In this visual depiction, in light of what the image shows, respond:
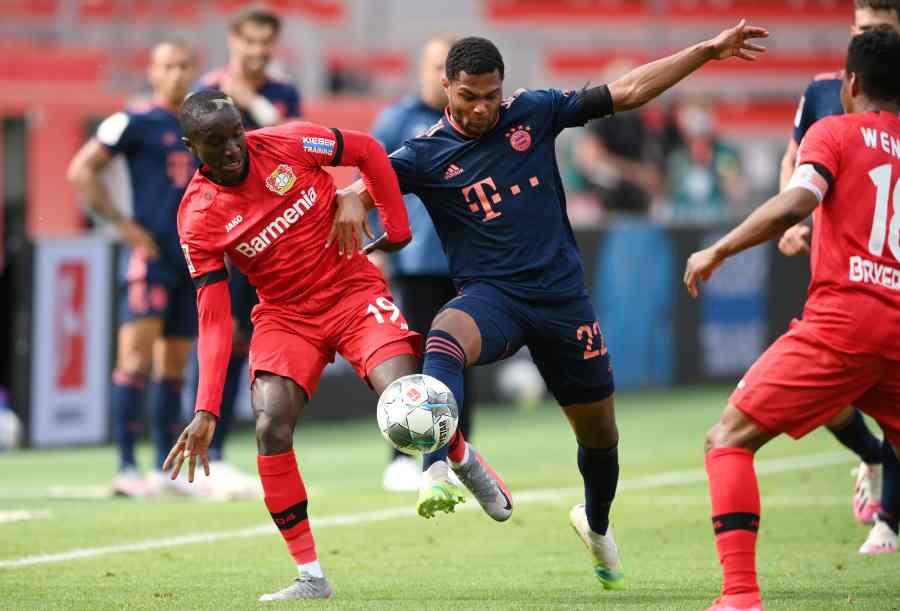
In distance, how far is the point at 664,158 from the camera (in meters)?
19.8

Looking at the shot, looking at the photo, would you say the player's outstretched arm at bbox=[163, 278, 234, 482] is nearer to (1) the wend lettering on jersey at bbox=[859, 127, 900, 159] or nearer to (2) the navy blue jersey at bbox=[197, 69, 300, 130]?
(1) the wend lettering on jersey at bbox=[859, 127, 900, 159]

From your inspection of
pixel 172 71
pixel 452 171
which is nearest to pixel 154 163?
pixel 172 71

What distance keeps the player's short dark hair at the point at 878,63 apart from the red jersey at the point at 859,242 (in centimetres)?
24

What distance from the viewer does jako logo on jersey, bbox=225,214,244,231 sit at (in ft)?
21.6

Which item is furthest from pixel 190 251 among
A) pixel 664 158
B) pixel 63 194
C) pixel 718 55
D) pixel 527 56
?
pixel 527 56

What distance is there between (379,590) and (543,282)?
143 cm

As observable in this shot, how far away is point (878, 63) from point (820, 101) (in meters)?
2.24

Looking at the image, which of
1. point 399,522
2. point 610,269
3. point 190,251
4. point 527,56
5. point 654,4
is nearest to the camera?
point 190,251

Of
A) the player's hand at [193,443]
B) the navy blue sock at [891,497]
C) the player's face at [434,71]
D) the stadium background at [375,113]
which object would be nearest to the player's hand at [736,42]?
the navy blue sock at [891,497]

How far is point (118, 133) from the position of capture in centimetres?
1034

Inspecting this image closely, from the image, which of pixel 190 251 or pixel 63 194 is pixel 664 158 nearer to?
pixel 63 194

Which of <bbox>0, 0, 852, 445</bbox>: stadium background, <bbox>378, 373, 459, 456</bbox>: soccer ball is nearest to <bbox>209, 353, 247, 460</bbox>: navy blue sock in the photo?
<bbox>0, 0, 852, 445</bbox>: stadium background

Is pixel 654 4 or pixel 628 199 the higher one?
pixel 654 4

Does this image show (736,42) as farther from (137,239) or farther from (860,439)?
(137,239)
